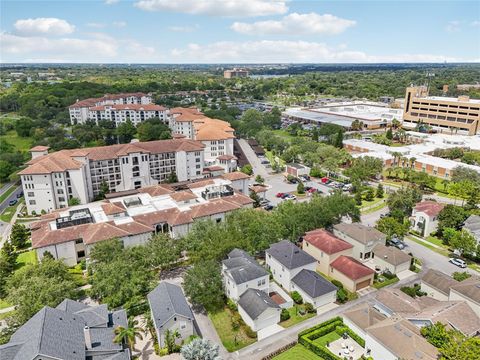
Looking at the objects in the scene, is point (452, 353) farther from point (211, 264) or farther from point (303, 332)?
point (211, 264)

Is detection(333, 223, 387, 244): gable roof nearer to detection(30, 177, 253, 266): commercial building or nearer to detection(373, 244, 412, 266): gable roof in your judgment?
detection(373, 244, 412, 266): gable roof

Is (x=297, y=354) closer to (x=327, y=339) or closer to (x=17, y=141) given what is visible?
(x=327, y=339)

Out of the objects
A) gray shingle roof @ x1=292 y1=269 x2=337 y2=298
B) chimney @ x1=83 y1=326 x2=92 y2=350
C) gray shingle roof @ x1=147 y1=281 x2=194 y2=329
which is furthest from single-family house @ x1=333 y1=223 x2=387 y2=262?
chimney @ x1=83 y1=326 x2=92 y2=350

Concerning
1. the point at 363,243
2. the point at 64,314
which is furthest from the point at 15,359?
the point at 363,243

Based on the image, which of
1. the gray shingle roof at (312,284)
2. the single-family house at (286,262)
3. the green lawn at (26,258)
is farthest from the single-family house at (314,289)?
the green lawn at (26,258)

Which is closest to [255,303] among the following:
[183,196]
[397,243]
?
[183,196]

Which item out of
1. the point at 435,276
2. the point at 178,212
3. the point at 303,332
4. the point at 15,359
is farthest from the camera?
the point at 178,212
